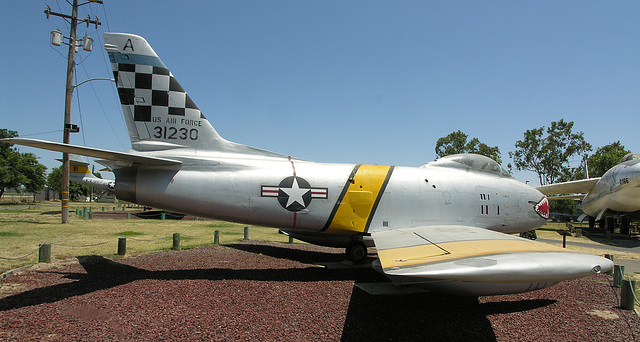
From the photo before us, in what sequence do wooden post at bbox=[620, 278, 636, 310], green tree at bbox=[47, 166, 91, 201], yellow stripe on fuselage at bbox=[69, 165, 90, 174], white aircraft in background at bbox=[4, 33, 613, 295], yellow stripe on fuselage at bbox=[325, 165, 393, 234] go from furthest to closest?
green tree at bbox=[47, 166, 91, 201], yellow stripe on fuselage at bbox=[69, 165, 90, 174], yellow stripe on fuselage at bbox=[325, 165, 393, 234], white aircraft in background at bbox=[4, 33, 613, 295], wooden post at bbox=[620, 278, 636, 310]

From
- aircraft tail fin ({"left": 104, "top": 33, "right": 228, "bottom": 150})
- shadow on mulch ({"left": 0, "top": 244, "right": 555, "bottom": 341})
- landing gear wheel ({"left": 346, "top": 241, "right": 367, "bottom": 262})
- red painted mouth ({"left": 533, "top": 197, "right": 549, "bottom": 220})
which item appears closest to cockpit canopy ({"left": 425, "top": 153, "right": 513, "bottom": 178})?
red painted mouth ({"left": 533, "top": 197, "right": 549, "bottom": 220})

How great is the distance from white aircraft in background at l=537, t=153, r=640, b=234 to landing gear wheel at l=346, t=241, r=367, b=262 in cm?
1607

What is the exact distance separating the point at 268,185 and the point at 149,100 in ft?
10.4

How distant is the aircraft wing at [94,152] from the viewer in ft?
15.8

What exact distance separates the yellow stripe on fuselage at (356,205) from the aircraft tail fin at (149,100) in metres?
3.18

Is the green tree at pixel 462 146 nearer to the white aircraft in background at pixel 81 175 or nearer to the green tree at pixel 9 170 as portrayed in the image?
the white aircraft in background at pixel 81 175

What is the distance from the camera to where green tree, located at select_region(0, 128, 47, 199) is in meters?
41.7

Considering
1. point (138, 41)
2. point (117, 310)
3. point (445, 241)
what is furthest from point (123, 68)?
point (445, 241)

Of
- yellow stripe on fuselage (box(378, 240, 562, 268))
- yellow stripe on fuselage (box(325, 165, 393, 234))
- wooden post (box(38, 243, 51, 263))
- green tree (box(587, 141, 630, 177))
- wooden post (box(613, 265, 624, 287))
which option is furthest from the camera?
green tree (box(587, 141, 630, 177))

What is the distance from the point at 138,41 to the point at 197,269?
5.08 metres

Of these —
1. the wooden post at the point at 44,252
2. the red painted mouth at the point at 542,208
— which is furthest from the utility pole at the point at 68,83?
the red painted mouth at the point at 542,208

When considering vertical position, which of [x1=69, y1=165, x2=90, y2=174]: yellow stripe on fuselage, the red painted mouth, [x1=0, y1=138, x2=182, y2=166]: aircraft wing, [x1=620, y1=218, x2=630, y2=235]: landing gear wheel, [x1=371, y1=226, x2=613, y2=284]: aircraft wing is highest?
[x1=69, y1=165, x2=90, y2=174]: yellow stripe on fuselage

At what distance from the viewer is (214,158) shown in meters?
7.13

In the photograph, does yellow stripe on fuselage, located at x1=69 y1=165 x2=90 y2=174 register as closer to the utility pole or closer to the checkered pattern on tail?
the utility pole
